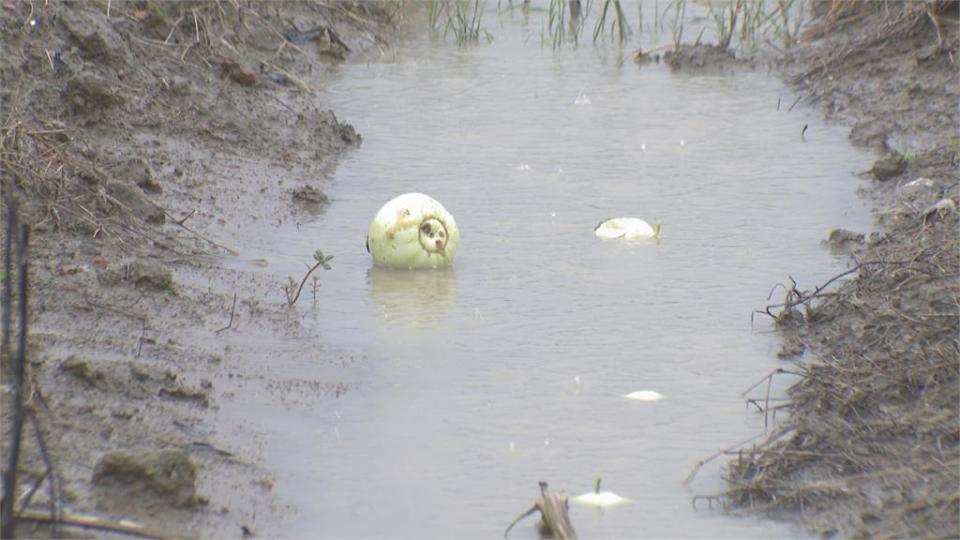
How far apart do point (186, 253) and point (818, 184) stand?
2849mm

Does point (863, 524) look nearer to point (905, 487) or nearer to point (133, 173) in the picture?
point (905, 487)

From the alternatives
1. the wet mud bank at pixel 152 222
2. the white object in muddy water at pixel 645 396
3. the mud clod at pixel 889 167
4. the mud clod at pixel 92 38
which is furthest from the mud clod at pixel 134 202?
the mud clod at pixel 889 167

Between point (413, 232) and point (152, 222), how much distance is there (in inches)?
38.5

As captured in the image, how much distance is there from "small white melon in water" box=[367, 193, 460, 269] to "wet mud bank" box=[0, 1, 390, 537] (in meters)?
0.49

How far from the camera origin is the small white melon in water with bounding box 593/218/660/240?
6.14 meters

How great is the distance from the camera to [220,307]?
5203mm

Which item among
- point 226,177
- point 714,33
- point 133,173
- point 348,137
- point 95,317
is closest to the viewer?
point 95,317

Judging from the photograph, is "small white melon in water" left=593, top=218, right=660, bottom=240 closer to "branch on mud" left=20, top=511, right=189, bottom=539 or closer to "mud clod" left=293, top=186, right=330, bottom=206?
"mud clod" left=293, top=186, right=330, bottom=206

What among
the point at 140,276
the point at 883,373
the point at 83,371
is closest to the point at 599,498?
the point at 883,373

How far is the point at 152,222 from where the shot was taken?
585cm

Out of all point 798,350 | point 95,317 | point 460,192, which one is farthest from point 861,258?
point 95,317

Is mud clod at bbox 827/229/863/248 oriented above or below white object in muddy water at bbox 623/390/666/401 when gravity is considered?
above

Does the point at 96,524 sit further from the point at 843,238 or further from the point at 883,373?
the point at 843,238

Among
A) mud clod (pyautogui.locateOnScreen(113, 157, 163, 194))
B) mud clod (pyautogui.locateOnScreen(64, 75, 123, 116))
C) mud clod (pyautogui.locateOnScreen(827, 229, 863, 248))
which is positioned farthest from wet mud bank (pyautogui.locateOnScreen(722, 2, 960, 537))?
mud clod (pyautogui.locateOnScreen(64, 75, 123, 116))
